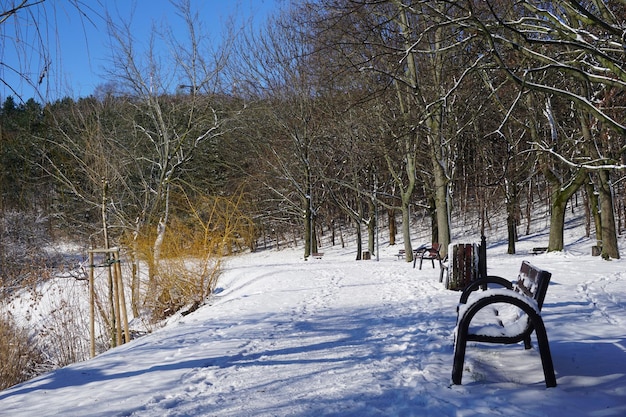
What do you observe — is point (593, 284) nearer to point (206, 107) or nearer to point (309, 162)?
point (206, 107)

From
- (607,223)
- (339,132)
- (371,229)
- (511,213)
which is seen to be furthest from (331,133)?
(607,223)

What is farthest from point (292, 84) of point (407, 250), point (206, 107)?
point (407, 250)

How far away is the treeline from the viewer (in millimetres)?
9125

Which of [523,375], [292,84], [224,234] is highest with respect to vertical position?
[292,84]

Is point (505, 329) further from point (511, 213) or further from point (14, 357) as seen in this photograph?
point (511, 213)

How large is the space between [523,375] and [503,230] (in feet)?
102

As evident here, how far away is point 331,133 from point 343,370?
71.6 ft

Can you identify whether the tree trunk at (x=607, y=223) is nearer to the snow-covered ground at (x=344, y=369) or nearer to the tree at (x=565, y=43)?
the tree at (x=565, y=43)

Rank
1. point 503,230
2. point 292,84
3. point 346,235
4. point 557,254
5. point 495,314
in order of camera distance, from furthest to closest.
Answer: point 346,235 < point 503,230 < point 292,84 < point 557,254 < point 495,314

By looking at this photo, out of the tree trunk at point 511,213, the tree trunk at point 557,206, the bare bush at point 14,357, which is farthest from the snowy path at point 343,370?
the tree trunk at point 511,213

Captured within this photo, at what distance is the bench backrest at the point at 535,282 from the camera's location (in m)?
4.35

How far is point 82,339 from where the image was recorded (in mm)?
10258

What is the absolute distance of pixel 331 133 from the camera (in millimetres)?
25641

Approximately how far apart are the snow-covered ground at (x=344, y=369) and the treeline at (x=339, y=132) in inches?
90.2
